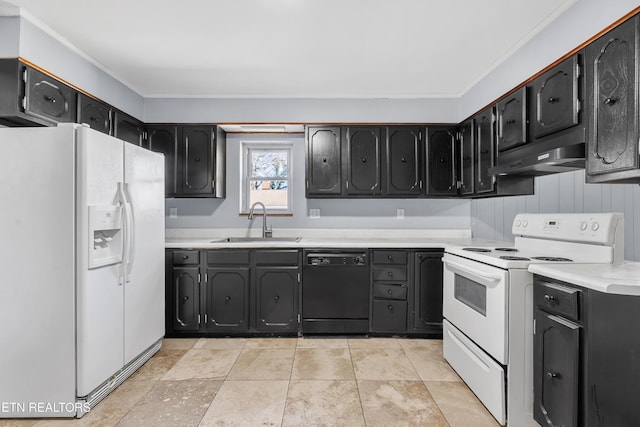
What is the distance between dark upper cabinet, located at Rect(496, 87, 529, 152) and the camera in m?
2.34

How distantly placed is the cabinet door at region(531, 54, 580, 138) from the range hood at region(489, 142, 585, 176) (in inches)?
6.9

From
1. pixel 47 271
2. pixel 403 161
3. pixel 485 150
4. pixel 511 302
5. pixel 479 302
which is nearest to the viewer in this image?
pixel 511 302

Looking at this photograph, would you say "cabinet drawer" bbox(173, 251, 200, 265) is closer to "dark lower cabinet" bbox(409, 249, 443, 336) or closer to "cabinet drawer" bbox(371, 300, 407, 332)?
"cabinet drawer" bbox(371, 300, 407, 332)

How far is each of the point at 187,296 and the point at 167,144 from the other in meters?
1.60

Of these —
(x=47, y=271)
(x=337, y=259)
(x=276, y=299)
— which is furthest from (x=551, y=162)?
(x=47, y=271)

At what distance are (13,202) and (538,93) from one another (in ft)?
10.9

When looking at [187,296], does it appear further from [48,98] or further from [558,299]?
[558,299]

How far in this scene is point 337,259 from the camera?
126 inches

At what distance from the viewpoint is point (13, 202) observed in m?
1.92

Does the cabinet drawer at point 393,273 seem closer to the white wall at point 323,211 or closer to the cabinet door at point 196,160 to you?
the white wall at point 323,211

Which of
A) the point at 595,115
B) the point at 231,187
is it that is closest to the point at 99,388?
the point at 231,187

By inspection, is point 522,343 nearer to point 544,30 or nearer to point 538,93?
point 538,93

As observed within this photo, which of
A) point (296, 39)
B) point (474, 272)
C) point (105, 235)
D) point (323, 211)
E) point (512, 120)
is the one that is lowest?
point (474, 272)

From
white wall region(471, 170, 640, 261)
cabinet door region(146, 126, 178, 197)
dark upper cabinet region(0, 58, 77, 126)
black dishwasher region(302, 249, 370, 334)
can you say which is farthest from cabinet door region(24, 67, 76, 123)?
white wall region(471, 170, 640, 261)
